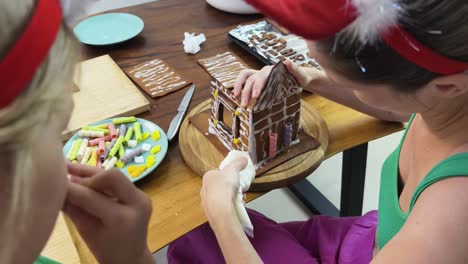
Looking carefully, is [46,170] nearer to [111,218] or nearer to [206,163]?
[111,218]

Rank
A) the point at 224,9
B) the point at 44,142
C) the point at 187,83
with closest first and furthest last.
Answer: the point at 44,142 < the point at 187,83 < the point at 224,9

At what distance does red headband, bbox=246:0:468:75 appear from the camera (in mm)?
573

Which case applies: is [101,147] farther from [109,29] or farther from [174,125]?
[109,29]

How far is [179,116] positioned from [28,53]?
0.75m

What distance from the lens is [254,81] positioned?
3.23 feet

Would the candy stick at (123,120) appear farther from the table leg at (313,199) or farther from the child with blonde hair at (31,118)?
the table leg at (313,199)

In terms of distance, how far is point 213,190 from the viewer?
35.8 inches

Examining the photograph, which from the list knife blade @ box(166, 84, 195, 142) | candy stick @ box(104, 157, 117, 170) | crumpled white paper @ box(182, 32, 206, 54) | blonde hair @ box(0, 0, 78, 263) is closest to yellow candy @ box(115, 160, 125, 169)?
candy stick @ box(104, 157, 117, 170)

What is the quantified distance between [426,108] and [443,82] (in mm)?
110

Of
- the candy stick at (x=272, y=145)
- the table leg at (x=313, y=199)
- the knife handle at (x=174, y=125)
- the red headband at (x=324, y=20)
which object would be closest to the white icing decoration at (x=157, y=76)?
the knife handle at (x=174, y=125)

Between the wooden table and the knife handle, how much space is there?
2cm

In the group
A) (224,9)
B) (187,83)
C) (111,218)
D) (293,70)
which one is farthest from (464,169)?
(224,9)

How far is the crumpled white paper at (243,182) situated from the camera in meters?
0.94

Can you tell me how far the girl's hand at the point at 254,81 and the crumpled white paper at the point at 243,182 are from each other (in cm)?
10
